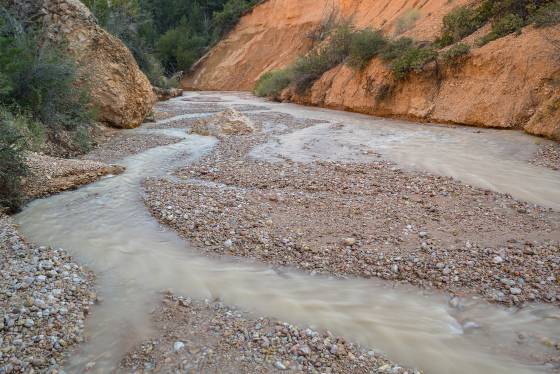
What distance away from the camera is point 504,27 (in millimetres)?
11516

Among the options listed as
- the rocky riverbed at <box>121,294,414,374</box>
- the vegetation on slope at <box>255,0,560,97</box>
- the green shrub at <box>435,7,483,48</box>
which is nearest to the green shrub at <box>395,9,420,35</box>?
the vegetation on slope at <box>255,0,560,97</box>

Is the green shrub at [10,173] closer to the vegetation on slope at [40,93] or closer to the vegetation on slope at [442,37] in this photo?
the vegetation on slope at [40,93]

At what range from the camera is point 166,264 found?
404cm

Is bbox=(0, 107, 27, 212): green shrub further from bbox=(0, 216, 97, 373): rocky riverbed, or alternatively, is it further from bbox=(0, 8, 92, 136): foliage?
bbox=(0, 8, 92, 136): foliage

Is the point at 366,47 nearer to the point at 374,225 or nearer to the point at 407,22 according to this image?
the point at 407,22

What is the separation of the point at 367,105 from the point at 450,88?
3.22 meters

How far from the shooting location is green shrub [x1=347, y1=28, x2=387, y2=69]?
14961 mm

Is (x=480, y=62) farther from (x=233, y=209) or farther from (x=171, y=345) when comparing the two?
(x=171, y=345)

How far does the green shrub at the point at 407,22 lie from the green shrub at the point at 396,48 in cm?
254

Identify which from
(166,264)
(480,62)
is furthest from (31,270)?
(480,62)

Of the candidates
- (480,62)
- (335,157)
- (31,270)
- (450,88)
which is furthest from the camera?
(450,88)

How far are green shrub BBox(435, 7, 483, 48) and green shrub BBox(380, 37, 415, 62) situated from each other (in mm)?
934

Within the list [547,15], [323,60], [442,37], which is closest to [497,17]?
[442,37]

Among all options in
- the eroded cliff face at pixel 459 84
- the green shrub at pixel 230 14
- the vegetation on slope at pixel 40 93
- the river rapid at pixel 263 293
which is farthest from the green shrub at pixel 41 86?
the green shrub at pixel 230 14
